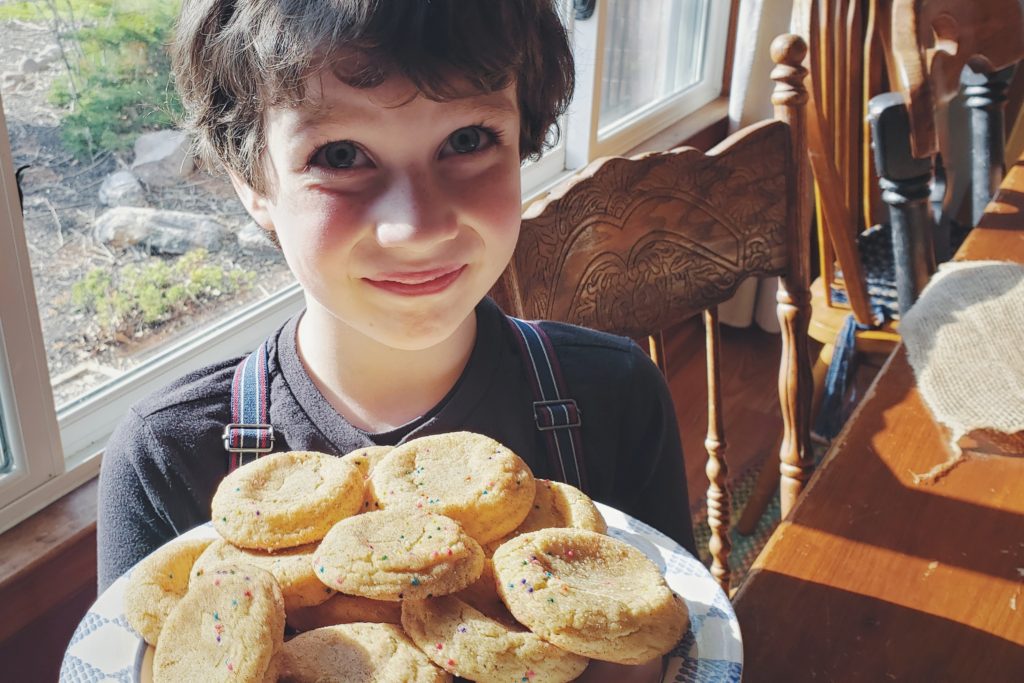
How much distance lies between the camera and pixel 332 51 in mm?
649

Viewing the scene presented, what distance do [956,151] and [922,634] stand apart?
2.29 metres

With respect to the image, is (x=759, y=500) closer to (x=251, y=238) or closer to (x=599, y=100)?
(x=599, y=100)

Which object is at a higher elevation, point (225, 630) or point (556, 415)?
point (225, 630)

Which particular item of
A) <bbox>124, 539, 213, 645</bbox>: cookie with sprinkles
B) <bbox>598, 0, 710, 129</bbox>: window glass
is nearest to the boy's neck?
<bbox>124, 539, 213, 645</bbox>: cookie with sprinkles

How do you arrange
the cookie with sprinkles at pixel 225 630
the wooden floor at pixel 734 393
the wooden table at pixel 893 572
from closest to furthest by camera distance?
the cookie with sprinkles at pixel 225 630, the wooden table at pixel 893 572, the wooden floor at pixel 734 393

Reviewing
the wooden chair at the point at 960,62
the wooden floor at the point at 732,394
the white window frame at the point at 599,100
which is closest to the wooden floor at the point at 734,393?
the wooden floor at the point at 732,394

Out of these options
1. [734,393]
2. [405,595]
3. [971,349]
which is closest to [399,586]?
[405,595]

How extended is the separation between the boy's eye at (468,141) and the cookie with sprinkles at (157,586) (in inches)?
14.1

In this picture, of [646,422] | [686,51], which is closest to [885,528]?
[646,422]

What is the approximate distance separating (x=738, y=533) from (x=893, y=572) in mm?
1454

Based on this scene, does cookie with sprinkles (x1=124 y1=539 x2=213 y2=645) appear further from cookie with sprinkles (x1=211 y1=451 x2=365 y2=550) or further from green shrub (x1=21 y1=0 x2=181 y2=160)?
green shrub (x1=21 y1=0 x2=181 y2=160)

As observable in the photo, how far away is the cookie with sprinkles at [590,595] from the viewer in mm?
432

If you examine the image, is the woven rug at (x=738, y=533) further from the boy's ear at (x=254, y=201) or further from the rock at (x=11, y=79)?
the rock at (x=11, y=79)

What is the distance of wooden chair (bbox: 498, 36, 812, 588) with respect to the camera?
3.41 ft
